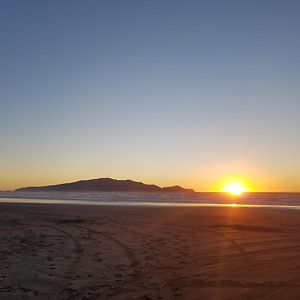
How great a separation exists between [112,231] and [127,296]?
10331 millimetres

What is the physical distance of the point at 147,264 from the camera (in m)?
11.9

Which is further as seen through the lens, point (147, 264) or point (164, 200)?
point (164, 200)

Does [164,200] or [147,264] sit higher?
[164,200]

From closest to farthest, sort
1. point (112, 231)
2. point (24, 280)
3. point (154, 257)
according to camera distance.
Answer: point (24, 280) < point (154, 257) < point (112, 231)

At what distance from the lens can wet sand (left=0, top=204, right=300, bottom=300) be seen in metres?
9.16

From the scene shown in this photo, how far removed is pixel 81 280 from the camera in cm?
1003

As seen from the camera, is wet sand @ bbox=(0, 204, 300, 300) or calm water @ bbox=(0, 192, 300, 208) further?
calm water @ bbox=(0, 192, 300, 208)

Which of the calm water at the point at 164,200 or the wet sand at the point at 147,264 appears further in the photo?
the calm water at the point at 164,200

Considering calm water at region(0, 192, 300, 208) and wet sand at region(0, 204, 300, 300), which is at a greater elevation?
calm water at region(0, 192, 300, 208)

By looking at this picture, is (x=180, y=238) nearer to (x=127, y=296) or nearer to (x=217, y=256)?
(x=217, y=256)

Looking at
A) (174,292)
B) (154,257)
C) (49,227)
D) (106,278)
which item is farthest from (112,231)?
(174,292)

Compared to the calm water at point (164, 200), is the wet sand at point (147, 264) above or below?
below

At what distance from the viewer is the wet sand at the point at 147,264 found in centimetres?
916

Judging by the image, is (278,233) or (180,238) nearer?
(180,238)
